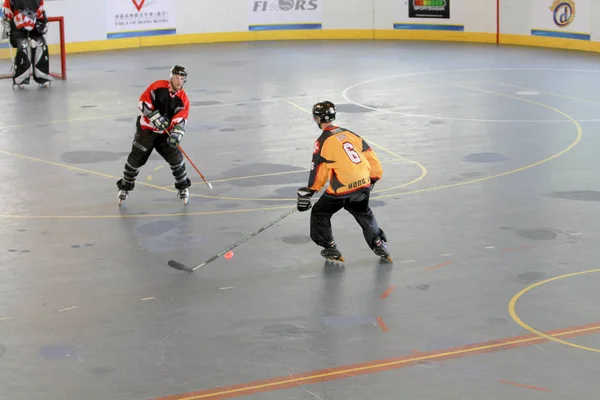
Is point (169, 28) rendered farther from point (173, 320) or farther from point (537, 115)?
point (173, 320)

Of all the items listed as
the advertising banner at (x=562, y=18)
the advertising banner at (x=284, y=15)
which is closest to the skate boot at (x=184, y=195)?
the advertising banner at (x=562, y=18)

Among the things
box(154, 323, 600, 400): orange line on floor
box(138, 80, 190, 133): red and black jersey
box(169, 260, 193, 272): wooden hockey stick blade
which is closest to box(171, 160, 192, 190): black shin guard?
box(138, 80, 190, 133): red and black jersey

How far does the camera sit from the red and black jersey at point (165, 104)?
12.5 m

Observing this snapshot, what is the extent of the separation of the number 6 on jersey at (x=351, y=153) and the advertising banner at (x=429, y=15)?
20.4 m

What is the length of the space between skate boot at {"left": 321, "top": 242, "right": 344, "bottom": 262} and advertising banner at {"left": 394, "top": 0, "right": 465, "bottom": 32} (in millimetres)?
20374

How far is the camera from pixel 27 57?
2189 cm

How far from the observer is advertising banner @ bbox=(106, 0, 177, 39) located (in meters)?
28.6

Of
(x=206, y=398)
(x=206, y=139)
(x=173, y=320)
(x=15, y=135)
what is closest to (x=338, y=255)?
(x=173, y=320)

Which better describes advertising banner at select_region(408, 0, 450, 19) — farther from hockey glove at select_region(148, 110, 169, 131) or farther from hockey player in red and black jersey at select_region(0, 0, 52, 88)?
hockey glove at select_region(148, 110, 169, 131)

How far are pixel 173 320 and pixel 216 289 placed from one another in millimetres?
895

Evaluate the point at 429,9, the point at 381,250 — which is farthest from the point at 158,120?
the point at 429,9

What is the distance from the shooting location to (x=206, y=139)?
16938 mm

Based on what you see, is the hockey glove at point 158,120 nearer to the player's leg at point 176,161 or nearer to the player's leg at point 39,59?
the player's leg at point 176,161

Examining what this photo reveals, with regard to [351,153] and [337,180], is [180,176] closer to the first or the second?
[337,180]
